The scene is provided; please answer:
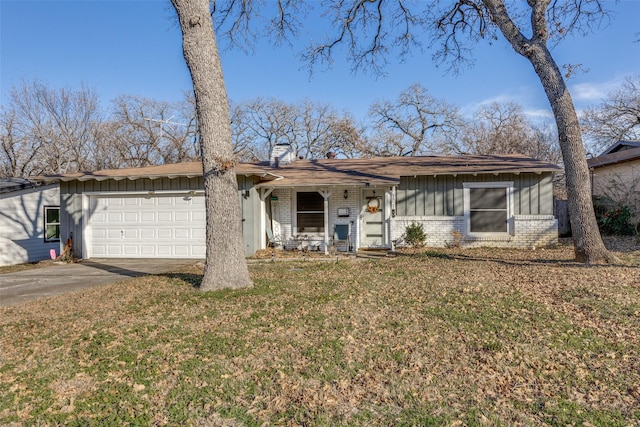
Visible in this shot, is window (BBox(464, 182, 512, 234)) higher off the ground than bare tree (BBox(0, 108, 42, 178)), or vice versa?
bare tree (BBox(0, 108, 42, 178))

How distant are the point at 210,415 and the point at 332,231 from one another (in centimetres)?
1022

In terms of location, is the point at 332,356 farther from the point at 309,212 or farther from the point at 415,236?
the point at 309,212

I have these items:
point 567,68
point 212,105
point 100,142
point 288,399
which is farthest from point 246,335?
point 100,142

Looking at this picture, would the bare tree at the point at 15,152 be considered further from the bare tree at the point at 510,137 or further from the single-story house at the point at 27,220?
the bare tree at the point at 510,137

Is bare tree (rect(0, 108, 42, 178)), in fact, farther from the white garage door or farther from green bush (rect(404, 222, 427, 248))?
green bush (rect(404, 222, 427, 248))

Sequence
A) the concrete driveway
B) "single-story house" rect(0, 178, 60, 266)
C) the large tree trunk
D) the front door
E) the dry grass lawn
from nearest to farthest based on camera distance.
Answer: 1. the dry grass lawn
2. the large tree trunk
3. the concrete driveway
4. "single-story house" rect(0, 178, 60, 266)
5. the front door

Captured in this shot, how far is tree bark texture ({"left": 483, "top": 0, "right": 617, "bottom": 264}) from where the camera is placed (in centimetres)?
833

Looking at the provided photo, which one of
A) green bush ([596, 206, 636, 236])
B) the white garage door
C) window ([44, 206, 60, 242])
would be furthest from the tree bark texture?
window ([44, 206, 60, 242])

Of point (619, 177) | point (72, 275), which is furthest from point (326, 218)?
point (619, 177)

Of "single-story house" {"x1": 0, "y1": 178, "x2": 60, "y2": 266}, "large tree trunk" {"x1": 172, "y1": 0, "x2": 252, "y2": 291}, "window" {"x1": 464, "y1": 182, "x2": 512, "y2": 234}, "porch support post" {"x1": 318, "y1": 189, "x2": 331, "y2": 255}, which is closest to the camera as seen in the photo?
"large tree trunk" {"x1": 172, "y1": 0, "x2": 252, "y2": 291}

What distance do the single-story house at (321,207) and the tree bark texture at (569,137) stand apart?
341 cm

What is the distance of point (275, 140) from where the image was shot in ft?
111

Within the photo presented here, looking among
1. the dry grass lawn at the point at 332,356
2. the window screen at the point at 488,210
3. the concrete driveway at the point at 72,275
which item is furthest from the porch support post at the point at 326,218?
the dry grass lawn at the point at 332,356

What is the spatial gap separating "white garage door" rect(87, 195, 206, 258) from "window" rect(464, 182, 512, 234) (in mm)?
8538
